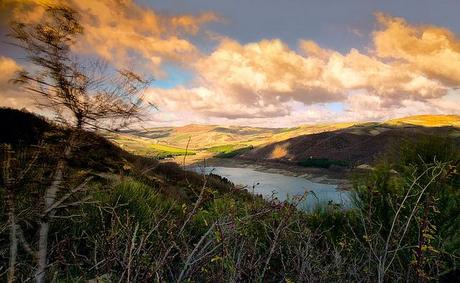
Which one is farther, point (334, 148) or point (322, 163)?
point (334, 148)

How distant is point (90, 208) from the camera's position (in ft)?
26.5

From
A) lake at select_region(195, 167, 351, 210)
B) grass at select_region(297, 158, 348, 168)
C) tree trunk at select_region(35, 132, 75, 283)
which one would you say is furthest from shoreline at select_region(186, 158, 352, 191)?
tree trunk at select_region(35, 132, 75, 283)

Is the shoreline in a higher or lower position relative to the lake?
lower

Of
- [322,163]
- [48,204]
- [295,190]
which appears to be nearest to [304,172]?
[322,163]

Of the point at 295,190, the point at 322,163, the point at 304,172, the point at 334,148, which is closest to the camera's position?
the point at 295,190

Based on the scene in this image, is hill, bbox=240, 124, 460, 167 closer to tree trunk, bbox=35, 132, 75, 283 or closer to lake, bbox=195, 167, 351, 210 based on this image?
lake, bbox=195, 167, 351, 210

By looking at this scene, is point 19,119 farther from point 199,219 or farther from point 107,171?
point 199,219

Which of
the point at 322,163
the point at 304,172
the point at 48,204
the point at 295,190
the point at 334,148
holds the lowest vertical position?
the point at 304,172

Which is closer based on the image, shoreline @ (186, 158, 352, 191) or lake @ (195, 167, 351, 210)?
lake @ (195, 167, 351, 210)

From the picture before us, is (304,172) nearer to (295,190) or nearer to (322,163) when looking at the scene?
(322,163)

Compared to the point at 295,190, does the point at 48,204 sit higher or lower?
higher

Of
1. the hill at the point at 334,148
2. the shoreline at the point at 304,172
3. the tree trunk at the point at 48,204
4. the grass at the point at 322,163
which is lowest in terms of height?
the shoreline at the point at 304,172

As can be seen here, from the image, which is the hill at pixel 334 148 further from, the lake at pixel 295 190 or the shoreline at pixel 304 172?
the lake at pixel 295 190

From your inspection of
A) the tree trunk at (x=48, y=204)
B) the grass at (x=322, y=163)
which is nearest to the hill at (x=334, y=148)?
the grass at (x=322, y=163)
